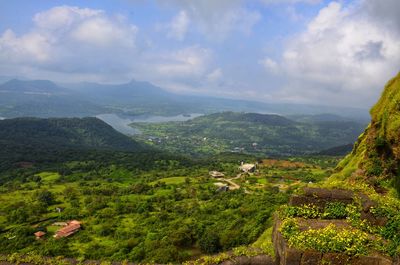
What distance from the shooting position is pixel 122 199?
75.4 metres

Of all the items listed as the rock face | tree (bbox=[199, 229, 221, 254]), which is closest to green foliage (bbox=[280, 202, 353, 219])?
the rock face

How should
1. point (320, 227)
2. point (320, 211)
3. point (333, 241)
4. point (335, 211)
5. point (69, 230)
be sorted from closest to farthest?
point (333, 241) → point (320, 227) → point (335, 211) → point (320, 211) → point (69, 230)

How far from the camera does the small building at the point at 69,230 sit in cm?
5262

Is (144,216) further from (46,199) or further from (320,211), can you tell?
(320,211)

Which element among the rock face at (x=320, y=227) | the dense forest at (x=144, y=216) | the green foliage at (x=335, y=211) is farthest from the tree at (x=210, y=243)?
the green foliage at (x=335, y=211)

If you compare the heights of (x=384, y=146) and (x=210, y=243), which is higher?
(x=384, y=146)

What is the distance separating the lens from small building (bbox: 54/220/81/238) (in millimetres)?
52625

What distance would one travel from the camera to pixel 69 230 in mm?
54188

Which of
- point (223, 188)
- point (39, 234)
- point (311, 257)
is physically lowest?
point (39, 234)

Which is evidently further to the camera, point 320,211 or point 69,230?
point 69,230

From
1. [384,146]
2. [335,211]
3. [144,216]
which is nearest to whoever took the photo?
[335,211]

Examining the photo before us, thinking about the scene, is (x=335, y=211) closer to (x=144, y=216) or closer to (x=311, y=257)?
(x=311, y=257)

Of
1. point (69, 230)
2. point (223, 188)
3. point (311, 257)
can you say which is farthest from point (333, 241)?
point (223, 188)

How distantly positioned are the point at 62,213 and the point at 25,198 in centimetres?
1948
